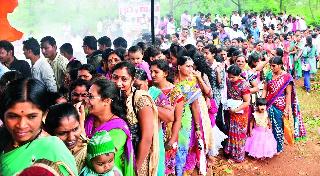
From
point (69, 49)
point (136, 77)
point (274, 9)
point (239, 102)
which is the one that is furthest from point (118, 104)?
point (274, 9)

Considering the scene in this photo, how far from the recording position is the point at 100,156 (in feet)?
7.93

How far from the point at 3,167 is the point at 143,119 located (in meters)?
1.23

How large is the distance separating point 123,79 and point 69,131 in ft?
2.94

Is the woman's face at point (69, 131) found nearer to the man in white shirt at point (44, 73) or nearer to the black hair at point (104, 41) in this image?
the man in white shirt at point (44, 73)

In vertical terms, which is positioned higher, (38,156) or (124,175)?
(38,156)

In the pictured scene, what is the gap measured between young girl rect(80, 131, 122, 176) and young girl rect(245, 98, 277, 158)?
4078 millimetres

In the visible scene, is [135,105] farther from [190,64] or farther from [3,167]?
[190,64]

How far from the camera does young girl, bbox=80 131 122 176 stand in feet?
7.88

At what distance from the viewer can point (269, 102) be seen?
20.6 feet

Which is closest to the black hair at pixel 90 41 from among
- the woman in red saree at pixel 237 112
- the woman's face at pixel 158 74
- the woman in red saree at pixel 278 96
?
the woman in red saree at pixel 237 112

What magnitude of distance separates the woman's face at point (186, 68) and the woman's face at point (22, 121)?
9.01 feet

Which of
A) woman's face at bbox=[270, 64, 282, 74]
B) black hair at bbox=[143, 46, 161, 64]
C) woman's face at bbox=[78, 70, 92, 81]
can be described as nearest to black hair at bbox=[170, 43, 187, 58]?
black hair at bbox=[143, 46, 161, 64]

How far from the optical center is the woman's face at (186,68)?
461 cm

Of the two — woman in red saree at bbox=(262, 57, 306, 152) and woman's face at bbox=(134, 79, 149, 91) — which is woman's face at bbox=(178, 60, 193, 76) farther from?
woman in red saree at bbox=(262, 57, 306, 152)
